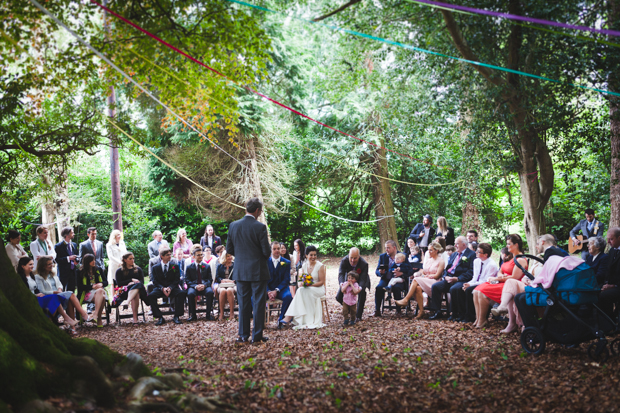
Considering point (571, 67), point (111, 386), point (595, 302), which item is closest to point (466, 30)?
point (571, 67)

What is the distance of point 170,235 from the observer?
18.6 m

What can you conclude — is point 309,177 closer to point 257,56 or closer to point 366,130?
point 366,130

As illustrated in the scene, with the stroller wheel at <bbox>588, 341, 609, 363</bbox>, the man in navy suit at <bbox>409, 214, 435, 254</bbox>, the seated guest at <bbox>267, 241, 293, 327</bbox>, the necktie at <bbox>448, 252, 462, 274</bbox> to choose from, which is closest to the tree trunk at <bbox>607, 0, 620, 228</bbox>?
the necktie at <bbox>448, 252, 462, 274</bbox>

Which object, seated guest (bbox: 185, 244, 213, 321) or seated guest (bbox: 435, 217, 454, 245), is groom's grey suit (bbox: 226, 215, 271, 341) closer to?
seated guest (bbox: 185, 244, 213, 321)

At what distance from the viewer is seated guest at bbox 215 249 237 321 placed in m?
7.71

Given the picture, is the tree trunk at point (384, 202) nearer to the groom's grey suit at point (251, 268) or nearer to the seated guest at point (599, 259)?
the seated guest at point (599, 259)

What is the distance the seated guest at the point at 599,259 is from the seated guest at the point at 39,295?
7.29m

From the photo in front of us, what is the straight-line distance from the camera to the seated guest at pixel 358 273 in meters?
7.14

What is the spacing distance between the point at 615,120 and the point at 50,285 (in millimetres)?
9169

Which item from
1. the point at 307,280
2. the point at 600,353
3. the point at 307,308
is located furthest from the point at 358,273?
the point at 600,353

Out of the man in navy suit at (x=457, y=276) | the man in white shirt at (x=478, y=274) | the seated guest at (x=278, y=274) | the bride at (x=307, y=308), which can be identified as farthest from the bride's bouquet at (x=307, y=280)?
the man in white shirt at (x=478, y=274)

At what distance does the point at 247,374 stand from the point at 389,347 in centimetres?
188

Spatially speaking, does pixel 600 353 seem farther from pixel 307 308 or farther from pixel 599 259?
pixel 307 308

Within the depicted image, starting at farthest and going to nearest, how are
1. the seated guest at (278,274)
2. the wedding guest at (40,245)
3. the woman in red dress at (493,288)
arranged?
the wedding guest at (40,245), the seated guest at (278,274), the woman in red dress at (493,288)
